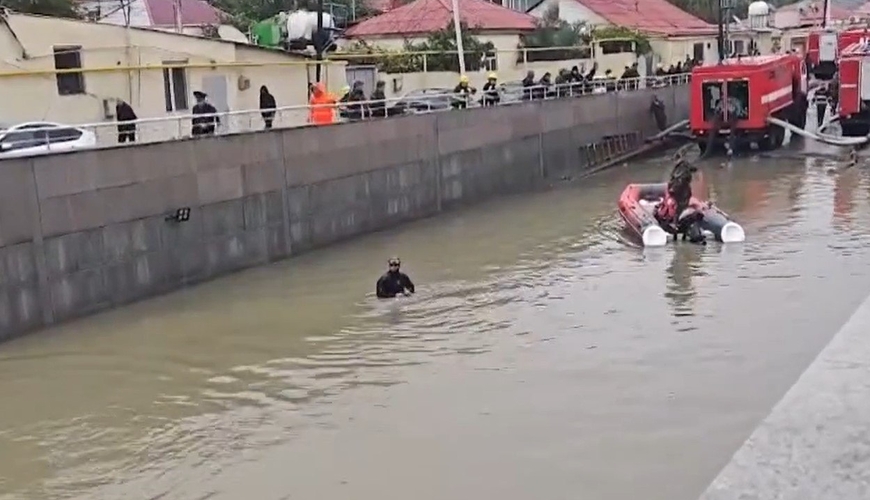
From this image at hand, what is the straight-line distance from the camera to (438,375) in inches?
475

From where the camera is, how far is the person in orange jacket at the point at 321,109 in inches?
846

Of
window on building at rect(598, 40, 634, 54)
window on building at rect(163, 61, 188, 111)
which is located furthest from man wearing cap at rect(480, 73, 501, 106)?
window on building at rect(598, 40, 634, 54)

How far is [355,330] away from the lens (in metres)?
14.3

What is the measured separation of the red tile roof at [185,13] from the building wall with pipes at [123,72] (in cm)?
2200

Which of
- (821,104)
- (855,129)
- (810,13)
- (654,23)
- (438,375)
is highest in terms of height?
(810,13)

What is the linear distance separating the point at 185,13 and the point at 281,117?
104 ft

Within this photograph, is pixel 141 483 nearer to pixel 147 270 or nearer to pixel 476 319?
pixel 476 319

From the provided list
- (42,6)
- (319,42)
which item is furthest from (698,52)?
(42,6)

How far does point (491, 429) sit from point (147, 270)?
826 cm

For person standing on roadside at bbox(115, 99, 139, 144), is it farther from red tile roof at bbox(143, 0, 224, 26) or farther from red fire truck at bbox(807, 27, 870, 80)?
red fire truck at bbox(807, 27, 870, 80)

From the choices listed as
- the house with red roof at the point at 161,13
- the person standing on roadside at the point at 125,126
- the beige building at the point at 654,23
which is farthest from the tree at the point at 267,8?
the person standing on roadside at the point at 125,126

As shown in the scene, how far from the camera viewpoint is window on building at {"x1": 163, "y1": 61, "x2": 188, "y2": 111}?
2331 centimetres

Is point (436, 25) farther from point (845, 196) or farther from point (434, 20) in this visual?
point (845, 196)

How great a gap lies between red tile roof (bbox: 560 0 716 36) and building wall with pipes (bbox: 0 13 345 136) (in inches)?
1196
